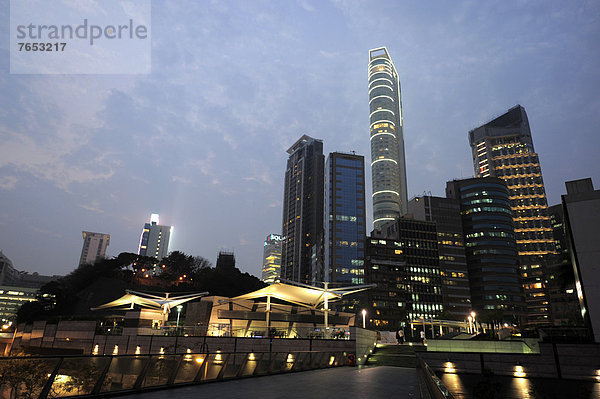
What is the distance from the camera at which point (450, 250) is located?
14038cm

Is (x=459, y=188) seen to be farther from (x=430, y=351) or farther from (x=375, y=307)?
(x=430, y=351)

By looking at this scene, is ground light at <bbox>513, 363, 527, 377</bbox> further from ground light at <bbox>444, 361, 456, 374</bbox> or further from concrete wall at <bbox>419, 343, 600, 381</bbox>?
ground light at <bbox>444, 361, 456, 374</bbox>

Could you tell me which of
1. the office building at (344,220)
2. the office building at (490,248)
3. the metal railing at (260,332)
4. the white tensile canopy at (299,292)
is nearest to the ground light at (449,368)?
the metal railing at (260,332)

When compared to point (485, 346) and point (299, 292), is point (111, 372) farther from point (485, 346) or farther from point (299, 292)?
A: point (299, 292)

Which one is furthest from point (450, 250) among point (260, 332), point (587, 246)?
point (260, 332)

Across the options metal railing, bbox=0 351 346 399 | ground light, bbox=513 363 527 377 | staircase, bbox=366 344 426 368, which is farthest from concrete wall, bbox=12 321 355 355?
metal railing, bbox=0 351 346 399

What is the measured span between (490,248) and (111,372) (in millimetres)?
151473

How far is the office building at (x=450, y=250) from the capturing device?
436ft

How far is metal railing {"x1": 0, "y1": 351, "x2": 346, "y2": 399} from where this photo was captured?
7301 mm

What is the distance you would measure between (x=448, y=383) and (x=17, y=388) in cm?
2337

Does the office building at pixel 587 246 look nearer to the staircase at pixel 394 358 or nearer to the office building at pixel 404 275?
the staircase at pixel 394 358

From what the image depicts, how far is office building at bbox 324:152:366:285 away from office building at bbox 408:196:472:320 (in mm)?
25476

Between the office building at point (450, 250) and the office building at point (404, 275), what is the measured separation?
2.84 meters

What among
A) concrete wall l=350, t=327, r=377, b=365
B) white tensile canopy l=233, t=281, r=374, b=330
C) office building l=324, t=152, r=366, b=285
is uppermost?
office building l=324, t=152, r=366, b=285
